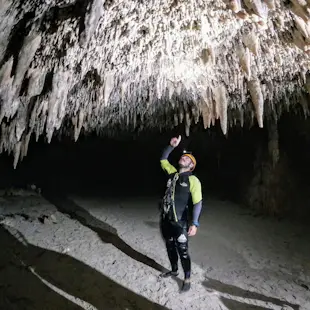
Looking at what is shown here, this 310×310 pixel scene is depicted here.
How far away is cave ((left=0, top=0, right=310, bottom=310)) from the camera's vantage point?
2.71m

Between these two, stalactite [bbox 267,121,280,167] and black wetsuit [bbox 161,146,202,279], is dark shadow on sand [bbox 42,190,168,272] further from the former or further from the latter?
stalactite [bbox 267,121,280,167]

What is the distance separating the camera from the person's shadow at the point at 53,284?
3.73 meters

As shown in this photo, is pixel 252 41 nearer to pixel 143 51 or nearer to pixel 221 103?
pixel 143 51

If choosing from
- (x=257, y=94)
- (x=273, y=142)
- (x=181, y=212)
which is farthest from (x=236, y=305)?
(x=273, y=142)

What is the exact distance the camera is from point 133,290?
13.4 feet

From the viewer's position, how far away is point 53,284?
4.18 meters

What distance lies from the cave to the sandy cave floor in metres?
0.03

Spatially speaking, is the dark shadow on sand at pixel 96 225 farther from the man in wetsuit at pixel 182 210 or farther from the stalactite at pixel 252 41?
the stalactite at pixel 252 41

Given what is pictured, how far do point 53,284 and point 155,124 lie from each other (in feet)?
18.5

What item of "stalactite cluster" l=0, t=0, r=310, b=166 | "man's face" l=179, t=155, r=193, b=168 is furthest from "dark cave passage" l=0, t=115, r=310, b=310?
"stalactite cluster" l=0, t=0, r=310, b=166

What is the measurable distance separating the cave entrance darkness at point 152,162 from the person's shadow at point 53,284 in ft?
19.0

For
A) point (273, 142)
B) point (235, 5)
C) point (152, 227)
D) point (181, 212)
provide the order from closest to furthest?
point (235, 5), point (181, 212), point (152, 227), point (273, 142)

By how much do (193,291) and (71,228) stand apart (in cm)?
361

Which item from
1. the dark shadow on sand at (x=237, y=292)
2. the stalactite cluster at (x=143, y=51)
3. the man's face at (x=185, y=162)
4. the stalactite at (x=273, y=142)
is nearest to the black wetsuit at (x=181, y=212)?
the man's face at (x=185, y=162)
